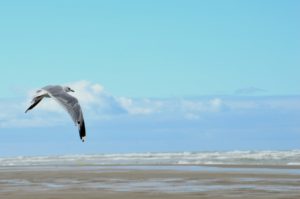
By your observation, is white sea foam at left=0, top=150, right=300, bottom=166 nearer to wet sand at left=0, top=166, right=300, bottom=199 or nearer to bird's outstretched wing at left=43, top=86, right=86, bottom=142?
wet sand at left=0, top=166, right=300, bottom=199

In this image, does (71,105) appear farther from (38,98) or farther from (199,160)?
(199,160)

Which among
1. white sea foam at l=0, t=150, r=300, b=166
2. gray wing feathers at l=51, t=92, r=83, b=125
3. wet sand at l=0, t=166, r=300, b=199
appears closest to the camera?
gray wing feathers at l=51, t=92, r=83, b=125

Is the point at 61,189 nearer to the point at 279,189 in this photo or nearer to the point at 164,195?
the point at 164,195

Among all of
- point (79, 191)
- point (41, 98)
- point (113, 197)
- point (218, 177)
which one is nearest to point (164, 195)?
point (113, 197)

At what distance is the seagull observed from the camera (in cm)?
598

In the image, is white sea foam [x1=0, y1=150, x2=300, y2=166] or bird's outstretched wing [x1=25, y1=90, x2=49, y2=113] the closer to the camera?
bird's outstretched wing [x1=25, y1=90, x2=49, y2=113]

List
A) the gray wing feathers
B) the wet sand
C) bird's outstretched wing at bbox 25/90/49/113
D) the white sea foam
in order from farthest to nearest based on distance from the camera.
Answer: the white sea foam
the wet sand
bird's outstretched wing at bbox 25/90/49/113
the gray wing feathers

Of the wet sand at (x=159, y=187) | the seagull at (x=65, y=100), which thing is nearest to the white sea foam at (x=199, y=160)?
the wet sand at (x=159, y=187)

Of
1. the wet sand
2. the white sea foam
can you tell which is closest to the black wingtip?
the wet sand

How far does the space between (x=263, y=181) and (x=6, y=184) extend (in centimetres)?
779

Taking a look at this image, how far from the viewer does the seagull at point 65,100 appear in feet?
19.6

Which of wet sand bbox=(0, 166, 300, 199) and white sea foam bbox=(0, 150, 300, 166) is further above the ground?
white sea foam bbox=(0, 150, 300, 166)

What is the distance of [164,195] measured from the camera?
47.3ft

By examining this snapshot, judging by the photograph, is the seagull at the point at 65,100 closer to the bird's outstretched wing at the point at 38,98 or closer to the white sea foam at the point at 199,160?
the bird's outstretched wing at the point at 38,98
